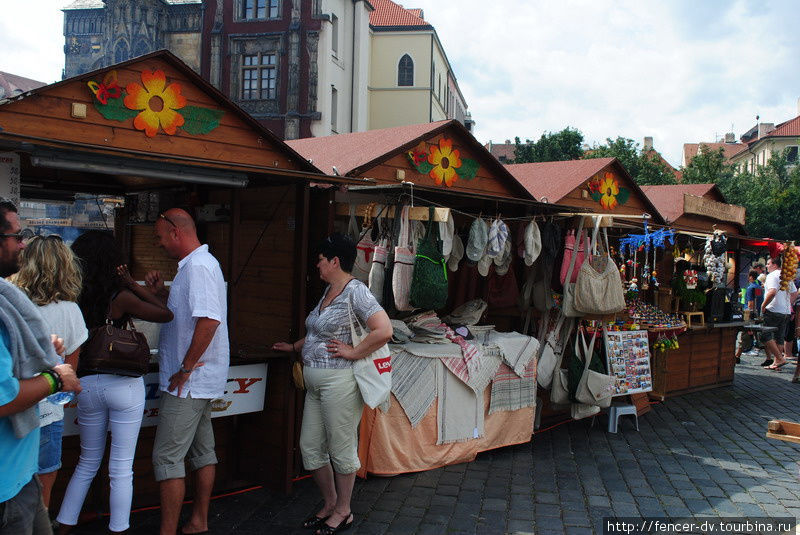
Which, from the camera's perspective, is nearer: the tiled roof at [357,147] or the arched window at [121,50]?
the tiled roof at [357,147]

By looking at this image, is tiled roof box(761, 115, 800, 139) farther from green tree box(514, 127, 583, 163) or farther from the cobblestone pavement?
the cobblestone pavement

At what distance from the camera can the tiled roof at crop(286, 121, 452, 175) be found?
5.79 m

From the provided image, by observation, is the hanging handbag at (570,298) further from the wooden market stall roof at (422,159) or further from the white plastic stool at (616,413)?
the white plastic stool at (616,413)

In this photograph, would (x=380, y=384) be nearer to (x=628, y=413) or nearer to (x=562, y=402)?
(x=562, y=402)

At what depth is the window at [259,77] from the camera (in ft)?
110

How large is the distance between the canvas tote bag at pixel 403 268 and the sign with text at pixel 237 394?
1140 millimetres

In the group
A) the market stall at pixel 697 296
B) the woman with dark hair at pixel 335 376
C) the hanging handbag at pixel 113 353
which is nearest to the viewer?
the hanging handbag at pixel 113 353

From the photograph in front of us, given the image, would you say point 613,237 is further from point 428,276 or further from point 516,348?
point 428,276

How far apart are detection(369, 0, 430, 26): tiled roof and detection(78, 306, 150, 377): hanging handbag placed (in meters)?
38.0

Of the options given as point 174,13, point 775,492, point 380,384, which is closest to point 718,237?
point 775,492

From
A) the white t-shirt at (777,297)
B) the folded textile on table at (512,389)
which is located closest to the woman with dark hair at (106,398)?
the folded textile on table at (512,389)

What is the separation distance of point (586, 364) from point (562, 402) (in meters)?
0.46

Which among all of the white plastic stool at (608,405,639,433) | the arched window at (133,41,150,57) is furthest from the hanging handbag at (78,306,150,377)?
the arched window at (133,41,150,57)

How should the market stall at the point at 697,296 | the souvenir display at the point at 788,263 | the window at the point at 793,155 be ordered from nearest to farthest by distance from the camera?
the market stall at the point at 697,296 < the souvenir display at the point at 788,263 < the window at the point at 793,155
